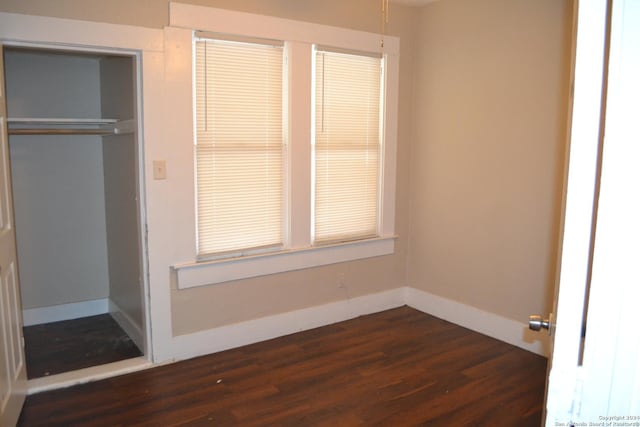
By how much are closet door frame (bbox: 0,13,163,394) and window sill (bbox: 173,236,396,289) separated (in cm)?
28

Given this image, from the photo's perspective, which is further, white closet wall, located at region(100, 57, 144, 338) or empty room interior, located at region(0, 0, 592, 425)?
white closet wall, located at region(100, 57, 144, 338)

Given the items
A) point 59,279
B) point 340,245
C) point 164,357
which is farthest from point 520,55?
point 59,279

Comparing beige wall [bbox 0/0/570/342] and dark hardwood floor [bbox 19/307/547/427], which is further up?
beige wall [bbox 0/0/570/342]

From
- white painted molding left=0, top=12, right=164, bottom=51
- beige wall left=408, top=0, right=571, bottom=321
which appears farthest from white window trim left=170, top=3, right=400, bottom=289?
beige wall left=408, top=0, right=571, bottom=321

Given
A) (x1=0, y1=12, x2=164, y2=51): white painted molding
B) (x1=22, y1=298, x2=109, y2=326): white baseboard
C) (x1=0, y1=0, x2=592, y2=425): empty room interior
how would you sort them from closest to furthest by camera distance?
1. (x1=0, y1=12, x2=164, y2=51): white painted molding
2. (x1=0, y1=0, x2=592, y2=425): empty room interior
3. (x1=22, y1=298, x2=109, y2=326): white baseboard

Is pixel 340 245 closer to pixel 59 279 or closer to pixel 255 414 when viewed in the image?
pixel 255 414

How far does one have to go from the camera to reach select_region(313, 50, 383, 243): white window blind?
3.81m

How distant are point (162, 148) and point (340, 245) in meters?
1.56

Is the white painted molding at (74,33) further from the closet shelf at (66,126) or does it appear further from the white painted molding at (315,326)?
the white painted molding at (315,326)

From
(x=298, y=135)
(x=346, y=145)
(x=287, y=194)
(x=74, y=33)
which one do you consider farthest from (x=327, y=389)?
(x=74, y=33)

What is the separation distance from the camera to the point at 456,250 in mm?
4062

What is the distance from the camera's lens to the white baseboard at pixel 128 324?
3.54 m

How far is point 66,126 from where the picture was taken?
3922 mm

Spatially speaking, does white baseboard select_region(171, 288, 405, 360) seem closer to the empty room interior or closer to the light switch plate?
the empty room interior
